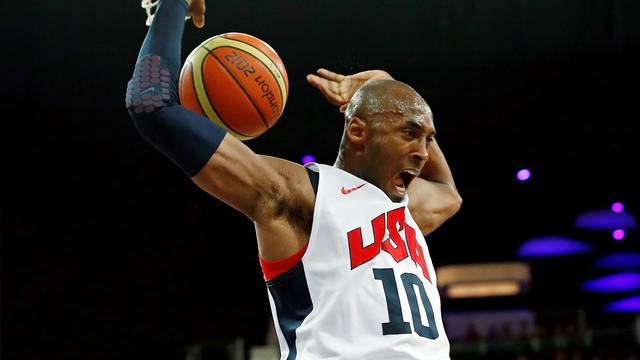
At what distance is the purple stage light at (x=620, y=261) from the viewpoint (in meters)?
10.1

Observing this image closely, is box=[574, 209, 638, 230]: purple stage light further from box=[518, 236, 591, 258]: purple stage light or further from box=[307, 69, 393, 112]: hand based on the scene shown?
box=[307, 69, 393, 112]: hand

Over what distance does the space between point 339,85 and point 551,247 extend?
8195 mm

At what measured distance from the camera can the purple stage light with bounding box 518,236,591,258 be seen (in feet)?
34.0

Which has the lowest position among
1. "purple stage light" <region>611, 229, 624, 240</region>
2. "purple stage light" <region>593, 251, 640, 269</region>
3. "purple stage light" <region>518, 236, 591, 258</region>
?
"purple stage light" <region>593, 251, 640, 269</region>

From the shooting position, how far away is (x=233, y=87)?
2.46 m

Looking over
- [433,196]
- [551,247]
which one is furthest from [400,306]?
[551,247]

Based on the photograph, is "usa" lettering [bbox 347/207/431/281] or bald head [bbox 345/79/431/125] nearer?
"usa" lettering [bbox 347/207/431/281]

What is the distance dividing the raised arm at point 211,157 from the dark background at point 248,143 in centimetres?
467

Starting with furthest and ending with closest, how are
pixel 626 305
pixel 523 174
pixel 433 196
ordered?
pixel 626 305
pixel 523 174
pixel 433 196

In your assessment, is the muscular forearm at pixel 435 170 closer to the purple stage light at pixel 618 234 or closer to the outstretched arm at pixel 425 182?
the outstretched arm at pixel 425 182

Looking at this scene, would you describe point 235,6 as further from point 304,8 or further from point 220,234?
point 220,234

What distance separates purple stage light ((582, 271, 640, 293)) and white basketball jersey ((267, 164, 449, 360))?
28.7ft

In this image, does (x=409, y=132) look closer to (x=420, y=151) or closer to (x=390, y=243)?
(x=420, y=151)

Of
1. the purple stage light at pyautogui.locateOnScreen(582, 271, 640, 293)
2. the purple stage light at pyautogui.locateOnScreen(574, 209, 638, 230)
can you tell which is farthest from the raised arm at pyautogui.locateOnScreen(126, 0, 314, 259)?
Answer: the purple stage light at pyautogui.locateOnScreen(582, 271, 640, 293)
